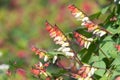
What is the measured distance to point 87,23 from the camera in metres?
2.95

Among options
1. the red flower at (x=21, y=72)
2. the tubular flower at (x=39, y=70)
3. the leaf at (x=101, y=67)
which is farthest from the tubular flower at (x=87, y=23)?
the red flower at (x=21, y=72)

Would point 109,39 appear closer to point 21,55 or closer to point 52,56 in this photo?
point 52,56

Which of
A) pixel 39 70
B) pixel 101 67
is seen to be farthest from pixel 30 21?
pixel 101 67

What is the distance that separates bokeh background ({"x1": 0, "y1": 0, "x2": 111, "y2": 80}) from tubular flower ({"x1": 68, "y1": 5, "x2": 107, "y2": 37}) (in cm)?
944

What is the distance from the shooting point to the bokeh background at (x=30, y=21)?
43.9 ft

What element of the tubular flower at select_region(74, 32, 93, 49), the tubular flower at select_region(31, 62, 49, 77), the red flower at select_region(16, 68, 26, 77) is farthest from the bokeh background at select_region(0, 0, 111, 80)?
the tubular flower at select_region(74, 32, 93, 49)

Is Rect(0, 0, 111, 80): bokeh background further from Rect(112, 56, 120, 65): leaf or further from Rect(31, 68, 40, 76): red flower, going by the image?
Rect(112, 56, 120, 65): leaf

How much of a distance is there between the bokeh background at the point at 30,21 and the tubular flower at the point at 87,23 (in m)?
9.44

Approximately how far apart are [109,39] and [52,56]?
0.33 meters

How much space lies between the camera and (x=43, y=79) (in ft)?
9.95

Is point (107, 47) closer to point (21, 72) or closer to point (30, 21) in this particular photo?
point (21, 72)

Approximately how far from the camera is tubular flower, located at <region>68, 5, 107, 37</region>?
9.65 feet

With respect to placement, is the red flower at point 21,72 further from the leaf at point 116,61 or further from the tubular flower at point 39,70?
the leaf at point 116,61

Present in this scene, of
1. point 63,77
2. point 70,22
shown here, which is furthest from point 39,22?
point 63,77
